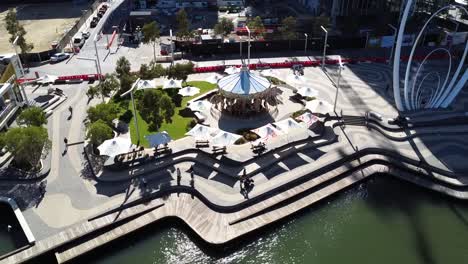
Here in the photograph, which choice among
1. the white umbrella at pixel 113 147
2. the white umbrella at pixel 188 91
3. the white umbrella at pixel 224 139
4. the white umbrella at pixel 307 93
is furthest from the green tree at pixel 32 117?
the white umbrella at pixel 307 93

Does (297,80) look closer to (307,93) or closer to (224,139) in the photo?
(307,93)

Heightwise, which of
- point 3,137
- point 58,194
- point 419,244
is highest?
point 3,137

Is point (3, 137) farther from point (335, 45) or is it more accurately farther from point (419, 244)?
point (335, 45)

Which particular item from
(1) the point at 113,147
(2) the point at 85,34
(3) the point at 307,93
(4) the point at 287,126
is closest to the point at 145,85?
(1) the point at 113,147

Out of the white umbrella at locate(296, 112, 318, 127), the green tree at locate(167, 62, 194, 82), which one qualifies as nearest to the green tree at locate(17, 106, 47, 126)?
the green tree at locate(167, 62, 194, 82)

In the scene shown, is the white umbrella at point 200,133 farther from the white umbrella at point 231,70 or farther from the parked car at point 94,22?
the parked car at point 94,22

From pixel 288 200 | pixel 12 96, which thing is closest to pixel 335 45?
pixel 288 200

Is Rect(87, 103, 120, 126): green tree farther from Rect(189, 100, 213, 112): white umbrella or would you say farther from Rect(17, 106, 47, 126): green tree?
Rect(189, 100, 213, 112): white umbrella
